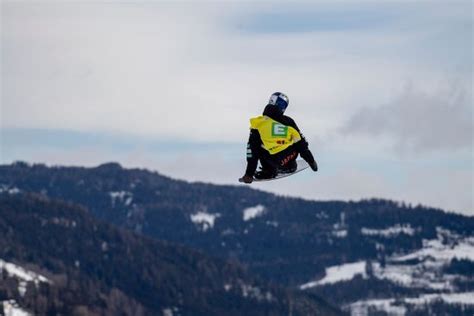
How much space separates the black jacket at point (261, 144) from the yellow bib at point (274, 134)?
15cm

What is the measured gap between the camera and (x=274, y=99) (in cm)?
3878

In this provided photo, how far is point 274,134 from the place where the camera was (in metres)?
39.9

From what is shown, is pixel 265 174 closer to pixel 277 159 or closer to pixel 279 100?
pixel 277 159

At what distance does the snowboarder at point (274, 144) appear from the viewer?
129ft

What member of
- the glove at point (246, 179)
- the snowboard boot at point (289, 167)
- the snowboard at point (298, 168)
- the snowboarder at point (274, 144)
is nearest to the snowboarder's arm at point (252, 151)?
the snowboarder at point (274, 144)

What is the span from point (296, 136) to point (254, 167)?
196 centimetres

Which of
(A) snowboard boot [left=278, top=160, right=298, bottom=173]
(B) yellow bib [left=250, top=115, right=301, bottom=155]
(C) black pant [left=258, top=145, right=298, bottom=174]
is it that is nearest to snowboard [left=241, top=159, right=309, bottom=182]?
(A) snowboard boot [left=278, top=160, right=298, bottom=173]

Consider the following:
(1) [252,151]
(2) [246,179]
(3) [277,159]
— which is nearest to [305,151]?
(3) [277,159]

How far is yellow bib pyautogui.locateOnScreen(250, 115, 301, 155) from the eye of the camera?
130 ft

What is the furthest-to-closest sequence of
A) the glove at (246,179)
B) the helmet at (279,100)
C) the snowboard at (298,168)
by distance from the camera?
the snowboard at (298,168) → the glove at (246,179) → the helmet at (279,100)

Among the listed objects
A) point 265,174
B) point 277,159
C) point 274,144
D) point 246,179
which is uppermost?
point 274,144

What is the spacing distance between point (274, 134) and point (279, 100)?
1.52m

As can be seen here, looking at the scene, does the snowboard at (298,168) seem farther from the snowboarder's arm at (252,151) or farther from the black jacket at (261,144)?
the black jacket at (261,144)

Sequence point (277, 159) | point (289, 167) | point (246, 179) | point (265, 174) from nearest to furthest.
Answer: point (277, 159) < point (246, 179) < point (265, 174) < point (289, 167)
